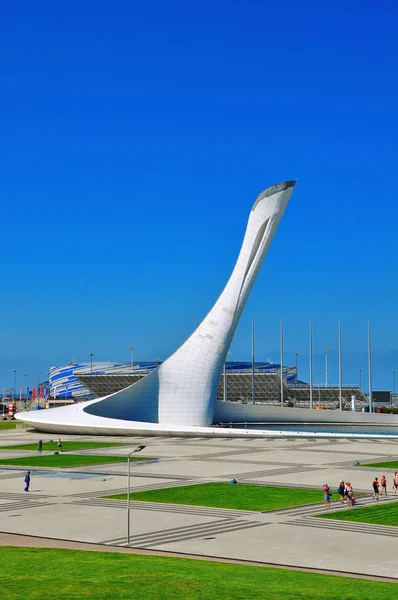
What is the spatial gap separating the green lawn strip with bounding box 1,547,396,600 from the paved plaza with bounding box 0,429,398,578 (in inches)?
68.4

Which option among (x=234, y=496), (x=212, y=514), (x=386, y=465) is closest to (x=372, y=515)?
(x=212, y=514)

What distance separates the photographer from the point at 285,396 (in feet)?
379

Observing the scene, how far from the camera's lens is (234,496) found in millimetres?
27625

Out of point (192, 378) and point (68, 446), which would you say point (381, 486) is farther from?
point (192, 378)

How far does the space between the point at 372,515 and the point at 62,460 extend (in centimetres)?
1940

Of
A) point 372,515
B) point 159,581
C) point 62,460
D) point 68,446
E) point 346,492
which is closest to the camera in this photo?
point 159,581

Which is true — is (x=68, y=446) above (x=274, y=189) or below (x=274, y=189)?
below

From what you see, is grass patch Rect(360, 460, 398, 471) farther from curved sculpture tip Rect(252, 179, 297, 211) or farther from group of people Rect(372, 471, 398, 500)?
curved sculpture tip Rect(252, 179, 297, 211)

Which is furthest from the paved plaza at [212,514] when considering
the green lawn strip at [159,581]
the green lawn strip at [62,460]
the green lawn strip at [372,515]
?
the green lawn strip at [159,581]

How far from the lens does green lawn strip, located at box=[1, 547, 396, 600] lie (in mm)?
13984

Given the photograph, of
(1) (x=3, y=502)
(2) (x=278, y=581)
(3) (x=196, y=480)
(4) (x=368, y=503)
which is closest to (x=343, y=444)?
(3) (x=196, y=480)

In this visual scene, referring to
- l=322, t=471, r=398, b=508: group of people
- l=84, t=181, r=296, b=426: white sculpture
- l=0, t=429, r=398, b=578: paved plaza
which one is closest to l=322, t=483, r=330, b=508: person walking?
l=322, t=471, r=398, b=508: group of people

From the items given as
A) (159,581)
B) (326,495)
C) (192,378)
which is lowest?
(159,581)

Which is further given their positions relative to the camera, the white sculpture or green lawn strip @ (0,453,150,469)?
the white sculpture
